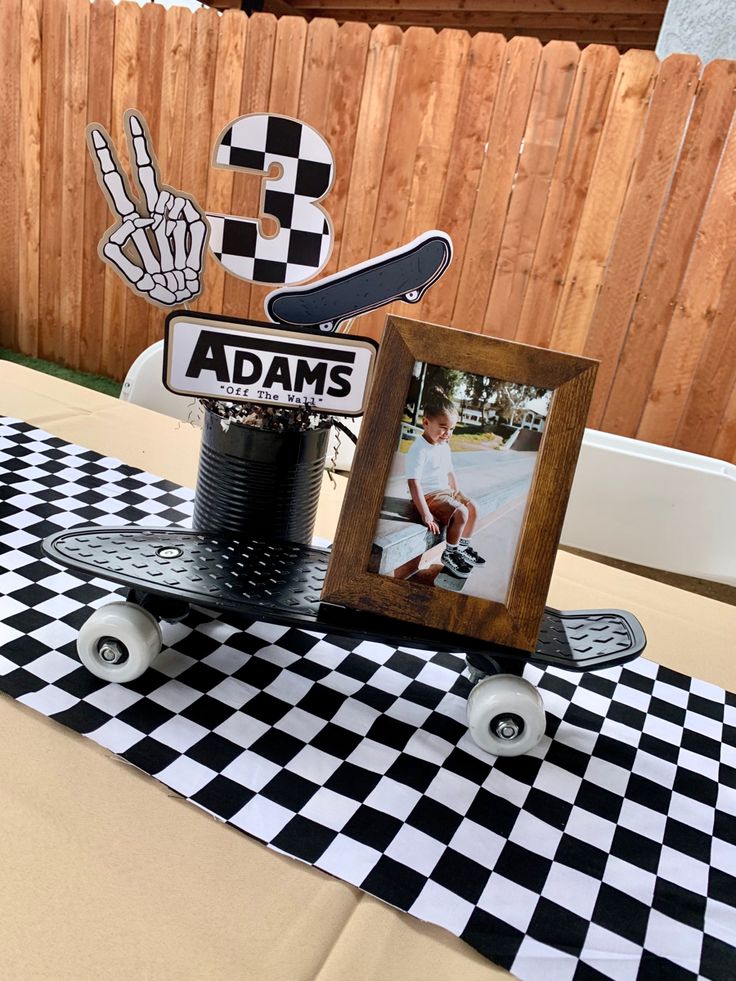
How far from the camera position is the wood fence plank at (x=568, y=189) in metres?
2.32

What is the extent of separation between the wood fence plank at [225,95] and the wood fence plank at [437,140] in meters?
0.74

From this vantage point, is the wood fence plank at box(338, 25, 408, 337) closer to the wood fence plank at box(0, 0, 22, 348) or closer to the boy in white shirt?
the wood fence plank at box(0, 0, 22, 348)

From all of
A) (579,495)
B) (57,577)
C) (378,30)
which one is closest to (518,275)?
(378,30)

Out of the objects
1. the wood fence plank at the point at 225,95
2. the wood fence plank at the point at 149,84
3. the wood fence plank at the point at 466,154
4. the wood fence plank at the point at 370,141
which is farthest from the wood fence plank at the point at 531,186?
the wood fence plank at the point at 149,84

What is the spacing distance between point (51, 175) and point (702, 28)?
2.81m

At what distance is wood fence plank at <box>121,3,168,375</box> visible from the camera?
9.20 feet

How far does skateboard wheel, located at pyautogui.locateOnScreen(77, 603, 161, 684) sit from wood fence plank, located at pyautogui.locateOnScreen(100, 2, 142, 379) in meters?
2.09

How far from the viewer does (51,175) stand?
3297 mm

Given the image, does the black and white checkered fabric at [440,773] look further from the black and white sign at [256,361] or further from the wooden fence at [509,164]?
the wooden fence at [509,164]

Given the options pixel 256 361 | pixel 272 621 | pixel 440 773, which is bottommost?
pixel 440 773

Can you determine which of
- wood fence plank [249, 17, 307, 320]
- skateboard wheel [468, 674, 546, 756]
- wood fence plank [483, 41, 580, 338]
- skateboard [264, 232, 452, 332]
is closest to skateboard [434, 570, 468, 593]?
skateboard wheel [468, 674, 546, 756]

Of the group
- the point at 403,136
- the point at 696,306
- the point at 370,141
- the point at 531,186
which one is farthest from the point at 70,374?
the point at 696,306

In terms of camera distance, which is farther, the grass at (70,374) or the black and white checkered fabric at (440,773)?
the grass at (70,374)

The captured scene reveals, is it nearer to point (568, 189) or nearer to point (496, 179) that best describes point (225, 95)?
point (496, 179)
